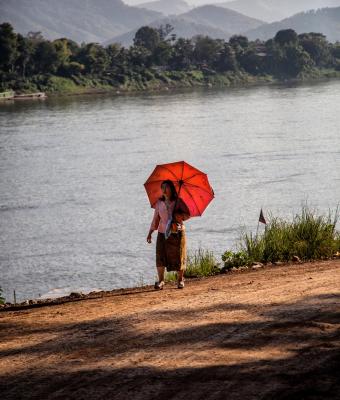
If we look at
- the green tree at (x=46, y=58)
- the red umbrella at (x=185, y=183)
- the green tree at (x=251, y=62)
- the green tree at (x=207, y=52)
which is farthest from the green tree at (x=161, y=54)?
the red umbrella at (x=185, y=183)

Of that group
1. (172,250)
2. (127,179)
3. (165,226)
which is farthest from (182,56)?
(165,226)

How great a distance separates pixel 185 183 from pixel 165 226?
2.41 feet

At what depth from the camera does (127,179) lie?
46844mm

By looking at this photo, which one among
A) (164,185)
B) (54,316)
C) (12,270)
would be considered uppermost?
(164,185)

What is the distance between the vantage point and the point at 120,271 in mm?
25141

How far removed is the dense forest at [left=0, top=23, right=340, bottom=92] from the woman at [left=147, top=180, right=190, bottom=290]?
134694 millimetres

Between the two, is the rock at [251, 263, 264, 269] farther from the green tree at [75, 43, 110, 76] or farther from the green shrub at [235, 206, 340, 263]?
the green tree at [75, 43, 110, 76]

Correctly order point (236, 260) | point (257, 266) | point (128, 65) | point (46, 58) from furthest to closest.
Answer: point (128, 65)
point (46, 58)
point (236, 260)
point (257, 266)

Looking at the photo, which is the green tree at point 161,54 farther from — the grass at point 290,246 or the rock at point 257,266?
the rock at point 257,266

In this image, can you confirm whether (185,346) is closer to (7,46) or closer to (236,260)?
(236,260)

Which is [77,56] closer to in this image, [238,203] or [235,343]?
[238,203]

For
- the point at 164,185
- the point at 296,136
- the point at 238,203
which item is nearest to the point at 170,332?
the point at 164,185

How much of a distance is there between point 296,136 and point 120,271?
42339 millimetres

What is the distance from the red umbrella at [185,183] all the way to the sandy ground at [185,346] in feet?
4.45
